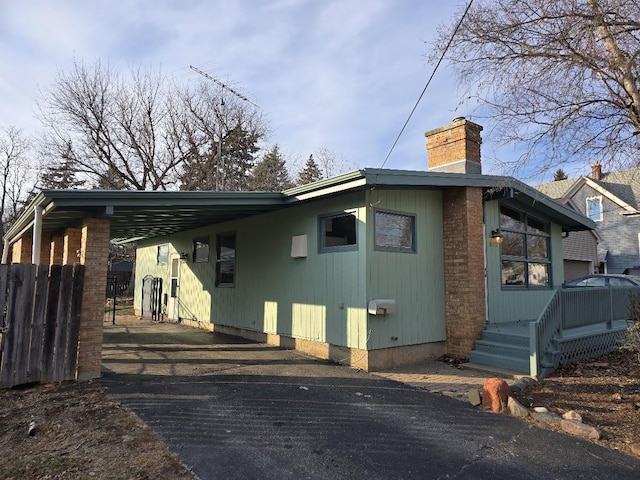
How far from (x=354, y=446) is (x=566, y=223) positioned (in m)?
9.54

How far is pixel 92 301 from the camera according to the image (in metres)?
5.98

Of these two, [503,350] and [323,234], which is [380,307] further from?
[503,350]

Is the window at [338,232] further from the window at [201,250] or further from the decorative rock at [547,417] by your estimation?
the window at [201,250]

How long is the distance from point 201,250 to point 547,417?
31.0ft

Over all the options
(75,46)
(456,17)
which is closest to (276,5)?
(456,17)

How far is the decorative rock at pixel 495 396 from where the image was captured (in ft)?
16.5

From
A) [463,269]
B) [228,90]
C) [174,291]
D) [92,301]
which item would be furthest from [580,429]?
[228,90]

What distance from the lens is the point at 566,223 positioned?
35.4 feet

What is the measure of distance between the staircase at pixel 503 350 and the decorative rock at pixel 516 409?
1851 millimetres

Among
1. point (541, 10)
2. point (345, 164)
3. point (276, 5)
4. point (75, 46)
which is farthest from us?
point (345, 164)

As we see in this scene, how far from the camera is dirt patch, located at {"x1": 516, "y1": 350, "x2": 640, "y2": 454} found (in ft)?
14.4

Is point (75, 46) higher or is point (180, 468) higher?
point (75, 46)

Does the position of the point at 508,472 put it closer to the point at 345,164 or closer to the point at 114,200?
the point at 114,200

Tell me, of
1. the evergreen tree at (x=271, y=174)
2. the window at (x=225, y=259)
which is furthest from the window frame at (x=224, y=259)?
the evergreen tree at (x=271, y=174)
